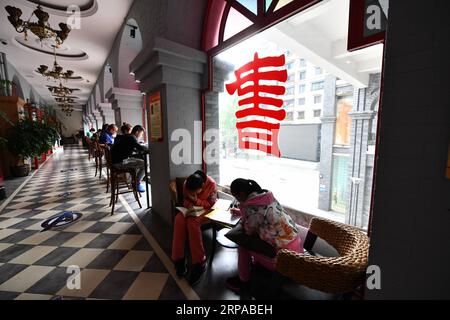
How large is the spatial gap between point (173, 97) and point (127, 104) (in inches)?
131

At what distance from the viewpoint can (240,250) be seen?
177 cm

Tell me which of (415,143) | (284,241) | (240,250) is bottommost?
(240,250)

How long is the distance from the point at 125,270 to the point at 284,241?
5.72 ft

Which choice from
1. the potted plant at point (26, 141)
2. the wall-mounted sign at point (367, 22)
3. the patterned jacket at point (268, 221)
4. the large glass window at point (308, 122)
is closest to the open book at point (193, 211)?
the patterned jacket at point (268, 221)

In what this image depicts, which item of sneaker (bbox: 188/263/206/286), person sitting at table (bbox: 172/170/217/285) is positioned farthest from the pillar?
sneaker (bbox: 188/263/206/286)

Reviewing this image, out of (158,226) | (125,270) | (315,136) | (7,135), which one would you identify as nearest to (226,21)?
(158,226)

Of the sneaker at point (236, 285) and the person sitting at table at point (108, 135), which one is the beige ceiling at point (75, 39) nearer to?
the person sitting at table at point (108, 135)

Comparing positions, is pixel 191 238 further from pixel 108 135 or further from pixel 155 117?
pixel 108 135

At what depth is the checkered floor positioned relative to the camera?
184 cm

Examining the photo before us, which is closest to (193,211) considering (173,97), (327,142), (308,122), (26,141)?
(173,97)

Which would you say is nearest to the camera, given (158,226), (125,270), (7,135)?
(125,270)

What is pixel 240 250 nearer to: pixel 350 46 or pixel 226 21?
pixel 350 46

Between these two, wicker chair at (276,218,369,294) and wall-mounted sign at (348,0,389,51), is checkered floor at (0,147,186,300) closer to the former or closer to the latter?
wicker chair at (276,218,369,294)

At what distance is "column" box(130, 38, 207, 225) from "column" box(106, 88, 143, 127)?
88.3 inches
